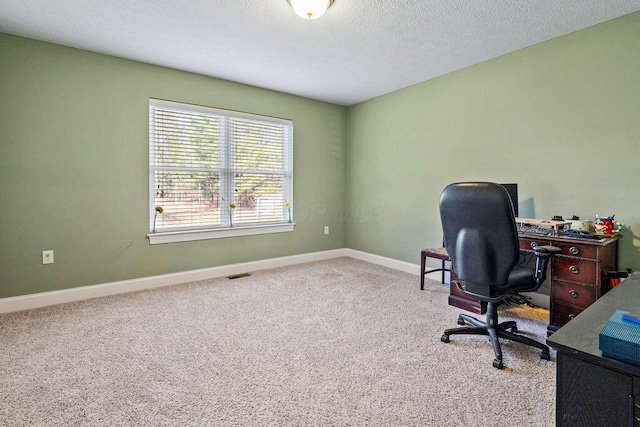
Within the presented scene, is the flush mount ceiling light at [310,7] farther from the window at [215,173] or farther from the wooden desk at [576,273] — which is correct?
the wooden desk at [576,273]

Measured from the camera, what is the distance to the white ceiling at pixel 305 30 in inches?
91.7

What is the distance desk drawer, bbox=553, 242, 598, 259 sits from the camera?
215 cm

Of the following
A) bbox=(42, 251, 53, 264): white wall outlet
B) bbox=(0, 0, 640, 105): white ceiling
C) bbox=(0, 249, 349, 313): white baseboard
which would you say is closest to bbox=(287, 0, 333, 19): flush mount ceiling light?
bbox=(0, 0, 640, 105): white ceiling

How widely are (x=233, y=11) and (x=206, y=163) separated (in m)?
1.83

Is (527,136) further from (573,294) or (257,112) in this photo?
(257,112)

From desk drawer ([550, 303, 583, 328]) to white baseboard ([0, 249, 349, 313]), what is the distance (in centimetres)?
307

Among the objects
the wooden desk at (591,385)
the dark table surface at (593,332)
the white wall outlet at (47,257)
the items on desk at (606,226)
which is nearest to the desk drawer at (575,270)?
the items on desk at (606,226)

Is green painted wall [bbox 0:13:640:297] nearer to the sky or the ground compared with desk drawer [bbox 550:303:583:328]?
nearer to the sky

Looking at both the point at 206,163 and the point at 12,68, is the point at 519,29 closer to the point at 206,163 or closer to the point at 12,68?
the point at 206,163

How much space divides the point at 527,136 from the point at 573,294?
1.52m

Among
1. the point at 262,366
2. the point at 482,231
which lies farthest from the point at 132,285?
the point at 482,231

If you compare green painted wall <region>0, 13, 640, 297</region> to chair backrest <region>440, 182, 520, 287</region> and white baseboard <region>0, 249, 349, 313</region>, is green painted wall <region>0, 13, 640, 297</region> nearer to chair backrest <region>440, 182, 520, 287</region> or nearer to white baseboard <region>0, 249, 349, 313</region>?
white baseboard <region>0, 249, 349, 313</region>

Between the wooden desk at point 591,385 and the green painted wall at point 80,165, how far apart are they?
3.63 m

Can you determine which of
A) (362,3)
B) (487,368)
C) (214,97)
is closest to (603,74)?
(362,3)
